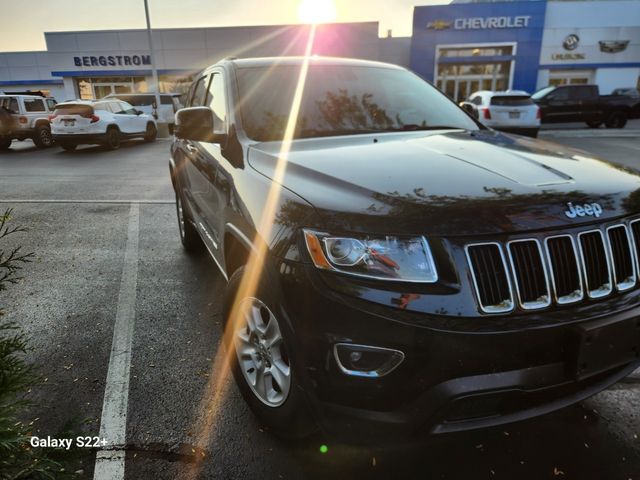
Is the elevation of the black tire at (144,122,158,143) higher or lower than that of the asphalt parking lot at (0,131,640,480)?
higher

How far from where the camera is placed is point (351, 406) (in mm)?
1651

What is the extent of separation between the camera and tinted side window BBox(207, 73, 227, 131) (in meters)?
3.06

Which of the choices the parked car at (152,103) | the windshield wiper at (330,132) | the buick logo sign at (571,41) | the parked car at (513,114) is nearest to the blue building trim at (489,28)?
the buick logo sign at (571,41)

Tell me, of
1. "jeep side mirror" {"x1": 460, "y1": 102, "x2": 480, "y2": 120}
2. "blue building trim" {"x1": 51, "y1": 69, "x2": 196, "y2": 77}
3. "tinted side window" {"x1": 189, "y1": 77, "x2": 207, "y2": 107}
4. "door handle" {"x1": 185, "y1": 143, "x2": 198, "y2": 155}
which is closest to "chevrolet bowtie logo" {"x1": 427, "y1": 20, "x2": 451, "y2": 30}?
"blue building trim" {"x1": 51, "y1": 69, "x2": 196, "y2": 77}

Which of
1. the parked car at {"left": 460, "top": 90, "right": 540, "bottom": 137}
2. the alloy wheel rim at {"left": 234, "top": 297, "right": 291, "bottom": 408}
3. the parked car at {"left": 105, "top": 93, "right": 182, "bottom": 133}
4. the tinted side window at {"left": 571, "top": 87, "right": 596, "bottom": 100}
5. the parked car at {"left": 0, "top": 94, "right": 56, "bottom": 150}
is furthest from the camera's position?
the parked car at {"left": 105, "top": 93, "right": 182, "bottom": 133}

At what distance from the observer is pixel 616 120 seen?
755 inches

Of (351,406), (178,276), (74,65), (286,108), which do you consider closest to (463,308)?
(351,406)

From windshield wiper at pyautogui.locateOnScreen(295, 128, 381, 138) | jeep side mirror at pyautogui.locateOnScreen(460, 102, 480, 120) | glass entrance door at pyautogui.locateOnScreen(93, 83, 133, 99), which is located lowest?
windshield wiper at pyautogui.locateOnScreen(295, 128, 381, 138)

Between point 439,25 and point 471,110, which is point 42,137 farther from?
point 439,25

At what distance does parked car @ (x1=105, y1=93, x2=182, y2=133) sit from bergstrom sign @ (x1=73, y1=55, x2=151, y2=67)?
1294 cm

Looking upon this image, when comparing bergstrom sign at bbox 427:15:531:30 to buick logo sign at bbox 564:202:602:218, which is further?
bergstrom sign at bbox 427:15:531:30

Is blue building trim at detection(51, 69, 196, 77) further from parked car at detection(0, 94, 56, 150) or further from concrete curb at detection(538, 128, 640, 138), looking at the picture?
concrete curb at detection(538, 128, 640, 138)

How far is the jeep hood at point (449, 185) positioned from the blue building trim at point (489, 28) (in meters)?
29.8

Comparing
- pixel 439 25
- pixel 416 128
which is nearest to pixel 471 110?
pixel 416 128
